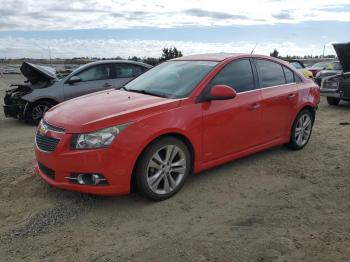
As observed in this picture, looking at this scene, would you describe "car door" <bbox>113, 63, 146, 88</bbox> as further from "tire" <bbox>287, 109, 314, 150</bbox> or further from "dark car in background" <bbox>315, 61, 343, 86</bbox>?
"dark car in background" <bbox>315, 61, 343, 86</bbox>

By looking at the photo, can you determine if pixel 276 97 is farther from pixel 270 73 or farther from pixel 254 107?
pixel 254 107

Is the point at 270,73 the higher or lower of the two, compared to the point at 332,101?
higher

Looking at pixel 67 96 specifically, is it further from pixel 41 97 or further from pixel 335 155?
pixel 335 155

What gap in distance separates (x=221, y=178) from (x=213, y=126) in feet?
2.61

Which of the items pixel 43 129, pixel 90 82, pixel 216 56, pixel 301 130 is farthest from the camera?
pixel 90 82

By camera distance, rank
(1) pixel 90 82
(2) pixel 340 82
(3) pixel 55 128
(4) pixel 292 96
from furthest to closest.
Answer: (2) pixel 340 82 → (1) pixel 90 82 → (4) pixel 292 96 → (3) pixel 55 128

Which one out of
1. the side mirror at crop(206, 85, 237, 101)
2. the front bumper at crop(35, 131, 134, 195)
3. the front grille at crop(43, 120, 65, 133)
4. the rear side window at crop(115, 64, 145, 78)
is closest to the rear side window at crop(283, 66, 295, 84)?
the side mirror at crop(206, 85, 237, 101)

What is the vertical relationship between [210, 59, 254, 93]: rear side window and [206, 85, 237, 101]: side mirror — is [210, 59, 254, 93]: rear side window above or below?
above

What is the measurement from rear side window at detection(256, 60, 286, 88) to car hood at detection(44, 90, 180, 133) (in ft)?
5.71

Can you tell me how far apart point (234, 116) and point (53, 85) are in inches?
235

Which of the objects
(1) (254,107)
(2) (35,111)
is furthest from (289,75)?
(2) (35,111)

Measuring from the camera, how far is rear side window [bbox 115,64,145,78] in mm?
10125

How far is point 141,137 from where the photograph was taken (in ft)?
13.3

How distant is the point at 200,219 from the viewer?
3982mm
